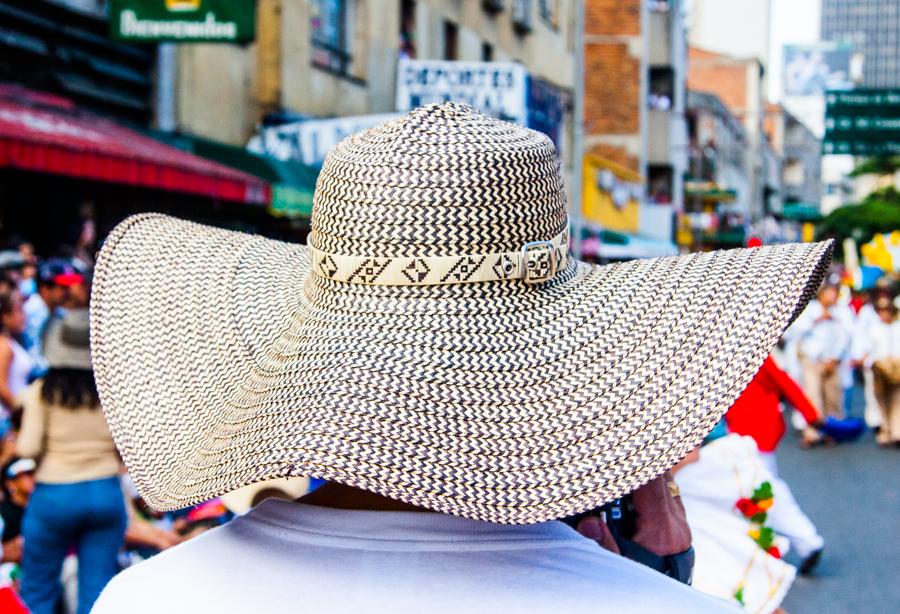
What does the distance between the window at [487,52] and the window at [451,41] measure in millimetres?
1911

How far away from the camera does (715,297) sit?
1724 mm

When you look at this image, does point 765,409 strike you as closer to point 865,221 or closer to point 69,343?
point 69,343

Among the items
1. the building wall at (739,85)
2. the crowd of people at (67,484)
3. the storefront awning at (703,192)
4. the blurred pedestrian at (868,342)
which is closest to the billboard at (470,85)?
the blurred pedestrian at (868,342)

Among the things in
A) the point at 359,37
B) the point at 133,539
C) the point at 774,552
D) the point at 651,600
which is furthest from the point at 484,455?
the point at 359,37

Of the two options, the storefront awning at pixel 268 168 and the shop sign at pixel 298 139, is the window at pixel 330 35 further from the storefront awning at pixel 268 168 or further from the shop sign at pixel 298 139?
the storefront awning at pixel 268 168

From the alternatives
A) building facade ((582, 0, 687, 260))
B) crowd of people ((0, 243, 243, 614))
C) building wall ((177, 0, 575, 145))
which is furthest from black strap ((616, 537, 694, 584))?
building facade ((582, 0, 687, 260))

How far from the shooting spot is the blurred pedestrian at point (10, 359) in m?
Answer: 7.41

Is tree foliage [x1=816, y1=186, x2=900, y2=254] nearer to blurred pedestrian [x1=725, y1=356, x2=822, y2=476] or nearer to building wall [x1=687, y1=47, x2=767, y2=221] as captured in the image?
building wall [x1=687, y1=47, x2=767, y2=221]

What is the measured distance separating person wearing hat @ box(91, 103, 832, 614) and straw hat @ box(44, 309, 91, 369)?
3.87 metres

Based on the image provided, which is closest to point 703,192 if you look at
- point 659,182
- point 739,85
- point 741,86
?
point 659,182

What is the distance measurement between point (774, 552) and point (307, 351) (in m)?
3.69

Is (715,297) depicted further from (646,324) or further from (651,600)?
(651,600)

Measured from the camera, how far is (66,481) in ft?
18.9

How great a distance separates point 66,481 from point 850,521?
6082 millimetres
